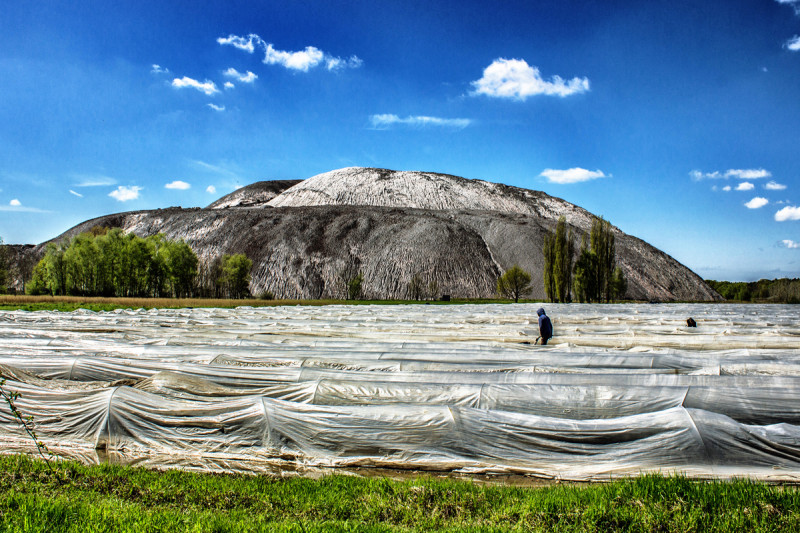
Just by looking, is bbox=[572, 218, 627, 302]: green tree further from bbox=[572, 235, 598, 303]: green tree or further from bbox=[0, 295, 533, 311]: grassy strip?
bbox=[0, 295, 533, 311]: grassy strip

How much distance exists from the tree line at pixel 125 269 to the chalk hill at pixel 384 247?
9906 mm

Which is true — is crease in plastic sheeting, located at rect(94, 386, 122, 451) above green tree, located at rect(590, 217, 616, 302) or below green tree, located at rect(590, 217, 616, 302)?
below

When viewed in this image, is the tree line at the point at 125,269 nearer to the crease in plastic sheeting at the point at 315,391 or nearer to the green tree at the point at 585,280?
the green tree at the point at 585,280

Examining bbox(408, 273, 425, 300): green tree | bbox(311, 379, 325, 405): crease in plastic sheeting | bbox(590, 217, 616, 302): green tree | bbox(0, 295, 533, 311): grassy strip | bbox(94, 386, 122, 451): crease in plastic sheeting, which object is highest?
bbox(590, 217, 616, 302): green tree

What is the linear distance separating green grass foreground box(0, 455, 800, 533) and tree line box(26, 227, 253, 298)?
61.7 meters

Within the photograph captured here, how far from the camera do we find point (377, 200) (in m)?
116

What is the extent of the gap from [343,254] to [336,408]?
75.1 metres

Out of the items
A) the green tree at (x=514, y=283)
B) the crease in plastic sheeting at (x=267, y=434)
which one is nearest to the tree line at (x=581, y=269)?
the green tree at (x=514, y=283)

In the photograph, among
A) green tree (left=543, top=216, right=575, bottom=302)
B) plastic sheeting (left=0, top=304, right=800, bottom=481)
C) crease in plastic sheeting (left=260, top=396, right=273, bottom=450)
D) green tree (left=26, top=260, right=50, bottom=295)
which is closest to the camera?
plastic sheeting (left=0, top=304, right=800, bottom=481)

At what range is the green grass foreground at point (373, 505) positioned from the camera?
4.09 metres

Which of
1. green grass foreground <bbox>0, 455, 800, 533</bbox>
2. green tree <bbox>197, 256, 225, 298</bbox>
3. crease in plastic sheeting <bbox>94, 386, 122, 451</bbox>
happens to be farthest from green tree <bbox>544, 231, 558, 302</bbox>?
crease in plastic sheeting <bbox>94, 386, 122, 451</bbox>

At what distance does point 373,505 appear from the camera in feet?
15.3

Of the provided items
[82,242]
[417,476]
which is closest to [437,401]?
[417,476]

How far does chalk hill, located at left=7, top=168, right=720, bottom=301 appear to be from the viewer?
7500 cm
